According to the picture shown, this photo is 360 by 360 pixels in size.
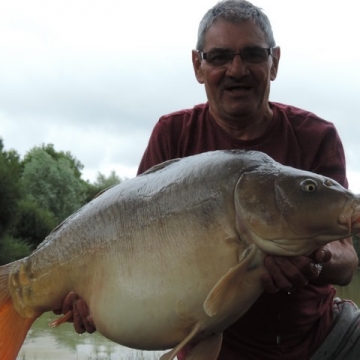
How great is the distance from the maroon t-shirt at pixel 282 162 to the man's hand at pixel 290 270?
1.76ft

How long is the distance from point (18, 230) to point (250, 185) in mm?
23973

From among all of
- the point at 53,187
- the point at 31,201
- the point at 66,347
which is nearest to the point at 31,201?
the point at 31,201

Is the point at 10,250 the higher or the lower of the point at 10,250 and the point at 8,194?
the lower

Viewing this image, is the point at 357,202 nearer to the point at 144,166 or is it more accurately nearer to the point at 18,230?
the point at 144,166

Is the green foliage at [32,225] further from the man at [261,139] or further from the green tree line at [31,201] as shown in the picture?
the man at [261,139]

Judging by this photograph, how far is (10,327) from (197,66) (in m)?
1.37

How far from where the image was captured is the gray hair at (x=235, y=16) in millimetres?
2793

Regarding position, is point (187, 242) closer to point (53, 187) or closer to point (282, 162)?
point (282, 162)

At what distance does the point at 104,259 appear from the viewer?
2.39 meters

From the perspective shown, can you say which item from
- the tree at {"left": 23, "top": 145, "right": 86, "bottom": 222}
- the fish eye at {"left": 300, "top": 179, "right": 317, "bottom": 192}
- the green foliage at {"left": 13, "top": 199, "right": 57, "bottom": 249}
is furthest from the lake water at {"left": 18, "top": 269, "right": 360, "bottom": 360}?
the tree at {"left": 23, "top": 145, "right": 86, "bottom": 222}

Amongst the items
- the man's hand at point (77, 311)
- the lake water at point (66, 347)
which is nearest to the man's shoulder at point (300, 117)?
the man's hand at point (77, 311)

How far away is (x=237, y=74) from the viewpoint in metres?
2.72

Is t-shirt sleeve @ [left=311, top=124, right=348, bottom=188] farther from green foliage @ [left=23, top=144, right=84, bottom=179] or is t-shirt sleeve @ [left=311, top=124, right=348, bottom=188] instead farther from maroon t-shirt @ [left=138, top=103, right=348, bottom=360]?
green foliage @ [left=23, top=144, right=84, bottom=179]

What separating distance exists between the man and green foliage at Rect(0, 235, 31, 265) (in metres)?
18.2
